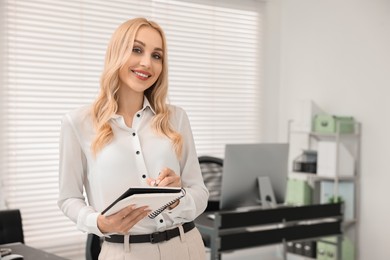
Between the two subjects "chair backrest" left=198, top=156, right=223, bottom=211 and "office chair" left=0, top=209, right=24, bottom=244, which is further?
"chair backrest" left=198, top=156, right=223, bottom=211

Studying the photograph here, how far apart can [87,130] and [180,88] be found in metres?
3.24

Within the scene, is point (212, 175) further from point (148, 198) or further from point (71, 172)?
point (148, 198)

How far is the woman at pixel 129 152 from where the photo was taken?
5.75 ft

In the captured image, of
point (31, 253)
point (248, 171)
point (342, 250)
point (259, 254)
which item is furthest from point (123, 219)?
point (259, 254)

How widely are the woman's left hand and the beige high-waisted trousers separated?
0.69 ft

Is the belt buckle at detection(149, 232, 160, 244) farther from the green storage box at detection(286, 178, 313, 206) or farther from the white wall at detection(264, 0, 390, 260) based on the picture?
the green storage box at detection(286, 178, 313, 206)

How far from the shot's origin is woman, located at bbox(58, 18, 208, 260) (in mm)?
1754

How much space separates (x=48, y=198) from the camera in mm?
4191

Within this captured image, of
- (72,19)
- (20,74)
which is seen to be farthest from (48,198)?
(72,19)

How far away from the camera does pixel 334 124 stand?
470cm

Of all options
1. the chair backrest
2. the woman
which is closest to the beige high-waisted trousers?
the woman

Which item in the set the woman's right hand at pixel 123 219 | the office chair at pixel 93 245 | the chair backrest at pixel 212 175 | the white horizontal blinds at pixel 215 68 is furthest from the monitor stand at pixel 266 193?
the woman's right hand at pixel 123 219

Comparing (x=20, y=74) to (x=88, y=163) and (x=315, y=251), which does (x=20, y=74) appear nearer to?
(x=88, y=163)

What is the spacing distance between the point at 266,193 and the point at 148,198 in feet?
7.27
